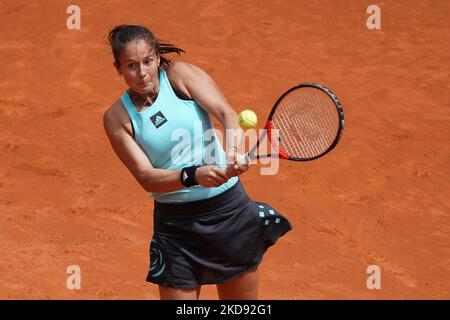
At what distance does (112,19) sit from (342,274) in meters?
5.44

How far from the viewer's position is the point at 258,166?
7.05 metres

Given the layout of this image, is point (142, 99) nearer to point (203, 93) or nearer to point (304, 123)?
point (203, 93)

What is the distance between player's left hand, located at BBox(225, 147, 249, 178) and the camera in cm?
322

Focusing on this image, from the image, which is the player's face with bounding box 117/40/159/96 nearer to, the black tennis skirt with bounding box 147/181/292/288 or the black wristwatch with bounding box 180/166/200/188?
the black wristwatch with bounding box 180/166/200/188

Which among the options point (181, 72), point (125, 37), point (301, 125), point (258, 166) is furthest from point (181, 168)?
point (258, 166)

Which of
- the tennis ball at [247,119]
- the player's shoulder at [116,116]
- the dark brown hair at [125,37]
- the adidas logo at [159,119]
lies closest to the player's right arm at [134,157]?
the player's shoulder at [116,116]

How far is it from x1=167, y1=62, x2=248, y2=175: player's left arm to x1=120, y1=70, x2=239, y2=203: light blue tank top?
1.3 inches

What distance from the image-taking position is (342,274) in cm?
566

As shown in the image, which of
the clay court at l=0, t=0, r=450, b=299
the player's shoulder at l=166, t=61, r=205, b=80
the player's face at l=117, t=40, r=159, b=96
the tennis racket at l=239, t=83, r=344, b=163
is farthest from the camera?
the clay court at l=0, t=0, r=450, b=299

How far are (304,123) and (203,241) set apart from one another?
77 centimetres

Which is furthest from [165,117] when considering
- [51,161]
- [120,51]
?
[51,161]

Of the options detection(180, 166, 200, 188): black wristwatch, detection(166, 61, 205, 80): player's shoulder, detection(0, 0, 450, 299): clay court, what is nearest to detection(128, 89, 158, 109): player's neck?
detection(166, 61, 205, 80): player's shoulder

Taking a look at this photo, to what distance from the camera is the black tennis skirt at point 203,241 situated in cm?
347

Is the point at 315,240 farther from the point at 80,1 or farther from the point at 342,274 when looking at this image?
the point at 80,1
